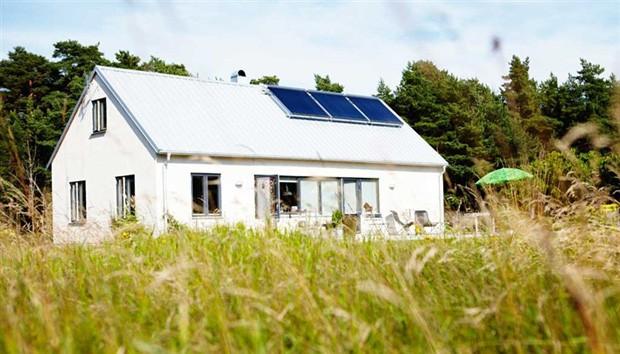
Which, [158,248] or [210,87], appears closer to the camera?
[158,248]

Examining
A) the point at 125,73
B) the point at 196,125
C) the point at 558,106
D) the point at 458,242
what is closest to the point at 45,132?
the point at 125,73

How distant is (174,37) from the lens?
3.58 meters

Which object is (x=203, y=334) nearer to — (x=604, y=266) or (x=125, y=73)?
(x=604, y=266)

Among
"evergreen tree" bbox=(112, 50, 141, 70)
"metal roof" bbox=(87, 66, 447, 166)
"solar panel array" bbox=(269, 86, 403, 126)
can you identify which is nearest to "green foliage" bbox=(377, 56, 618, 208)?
"solar panel array" bbox=(269, 86, 403, 126)

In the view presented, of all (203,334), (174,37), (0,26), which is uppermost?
(0,26)

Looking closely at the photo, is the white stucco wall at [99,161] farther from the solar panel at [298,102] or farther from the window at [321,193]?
the solar panel at [298,102]

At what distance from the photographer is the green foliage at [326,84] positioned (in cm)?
4359

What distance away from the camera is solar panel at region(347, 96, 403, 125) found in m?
24.9

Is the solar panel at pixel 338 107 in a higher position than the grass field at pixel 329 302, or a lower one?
higher

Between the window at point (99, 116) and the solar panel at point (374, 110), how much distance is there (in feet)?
25.9

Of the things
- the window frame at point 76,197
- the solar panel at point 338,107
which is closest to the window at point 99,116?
the window frame at point 76,197

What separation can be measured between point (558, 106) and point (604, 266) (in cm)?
4064

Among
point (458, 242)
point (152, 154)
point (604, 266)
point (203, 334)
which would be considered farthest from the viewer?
point (152, 154)

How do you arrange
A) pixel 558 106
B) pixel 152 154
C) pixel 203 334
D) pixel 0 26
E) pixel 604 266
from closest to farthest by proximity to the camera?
pixel 203 334 → pixel 604 266 → pixel 0 26 → pixel 152 154 → pixel 558 106
